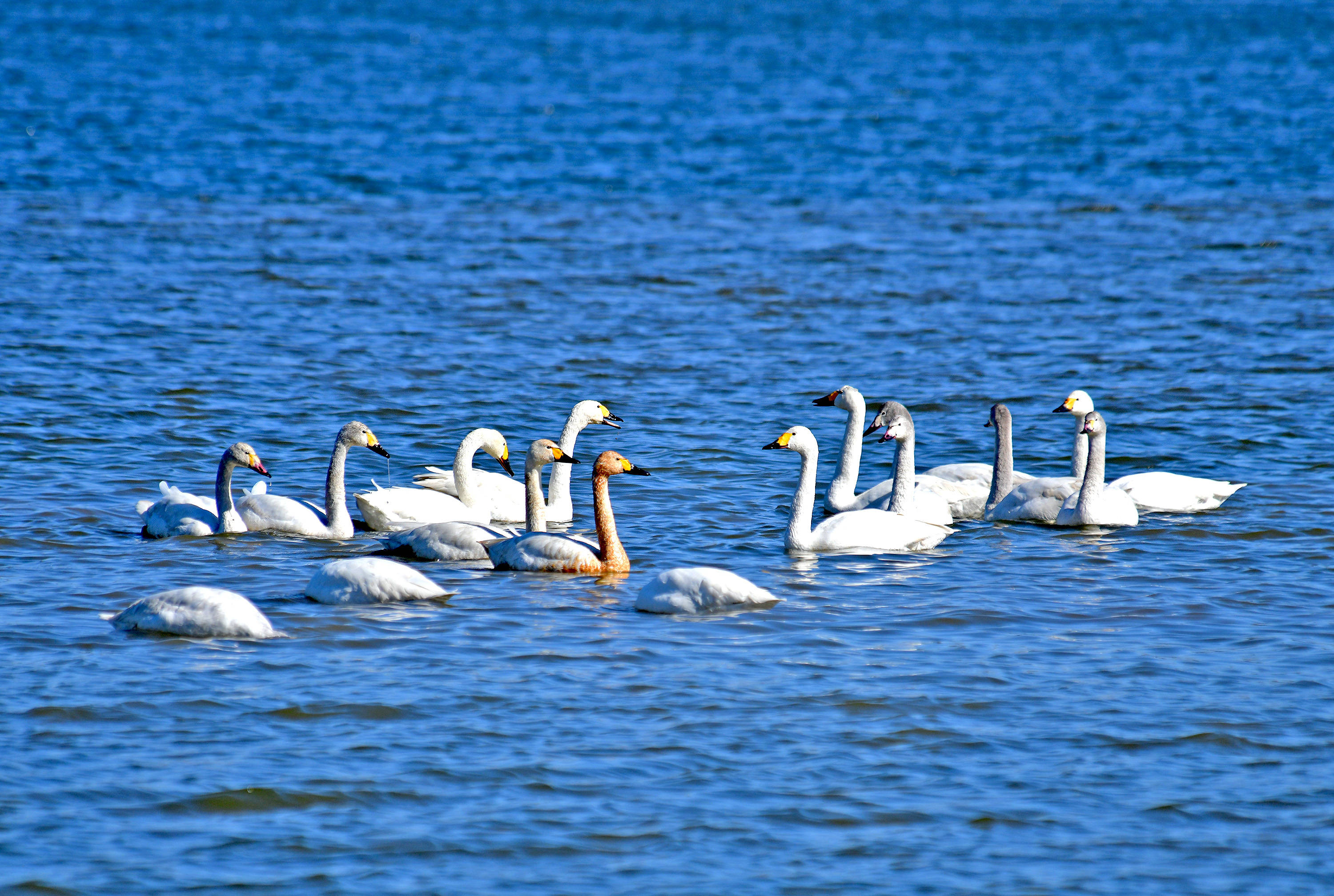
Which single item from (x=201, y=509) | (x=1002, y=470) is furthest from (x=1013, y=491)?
(x=201, y=509)

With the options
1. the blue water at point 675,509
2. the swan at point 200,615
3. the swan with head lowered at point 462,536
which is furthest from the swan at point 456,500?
the swan at point 200,615

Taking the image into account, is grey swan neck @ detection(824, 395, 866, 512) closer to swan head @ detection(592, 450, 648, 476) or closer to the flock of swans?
the flock of swans

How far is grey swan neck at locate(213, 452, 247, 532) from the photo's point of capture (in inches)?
512

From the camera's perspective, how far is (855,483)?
14.7m

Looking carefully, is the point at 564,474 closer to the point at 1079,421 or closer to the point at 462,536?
→ the point at 462,536

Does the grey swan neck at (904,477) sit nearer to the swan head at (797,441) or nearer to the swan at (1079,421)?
the swan head at (797,441)

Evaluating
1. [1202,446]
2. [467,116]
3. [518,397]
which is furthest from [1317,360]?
[467,116]

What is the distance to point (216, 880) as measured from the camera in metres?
7.12

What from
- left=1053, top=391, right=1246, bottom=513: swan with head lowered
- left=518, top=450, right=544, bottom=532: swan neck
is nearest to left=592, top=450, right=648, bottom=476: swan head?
left=518, top=450, right=544, bottom=532: swan neck

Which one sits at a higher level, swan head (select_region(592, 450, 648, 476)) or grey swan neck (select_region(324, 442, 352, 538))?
swan head (select_region(592, 450, 648, 476))

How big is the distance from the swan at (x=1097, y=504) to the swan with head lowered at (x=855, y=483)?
2.71 ft

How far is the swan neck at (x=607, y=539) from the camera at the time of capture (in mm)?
12062

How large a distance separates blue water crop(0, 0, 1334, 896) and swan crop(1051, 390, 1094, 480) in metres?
1.09

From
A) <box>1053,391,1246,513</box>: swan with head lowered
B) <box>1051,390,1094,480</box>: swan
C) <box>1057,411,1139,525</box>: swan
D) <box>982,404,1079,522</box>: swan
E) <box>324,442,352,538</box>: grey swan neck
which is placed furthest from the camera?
<box>1051,390,1094,480</box>: swan
